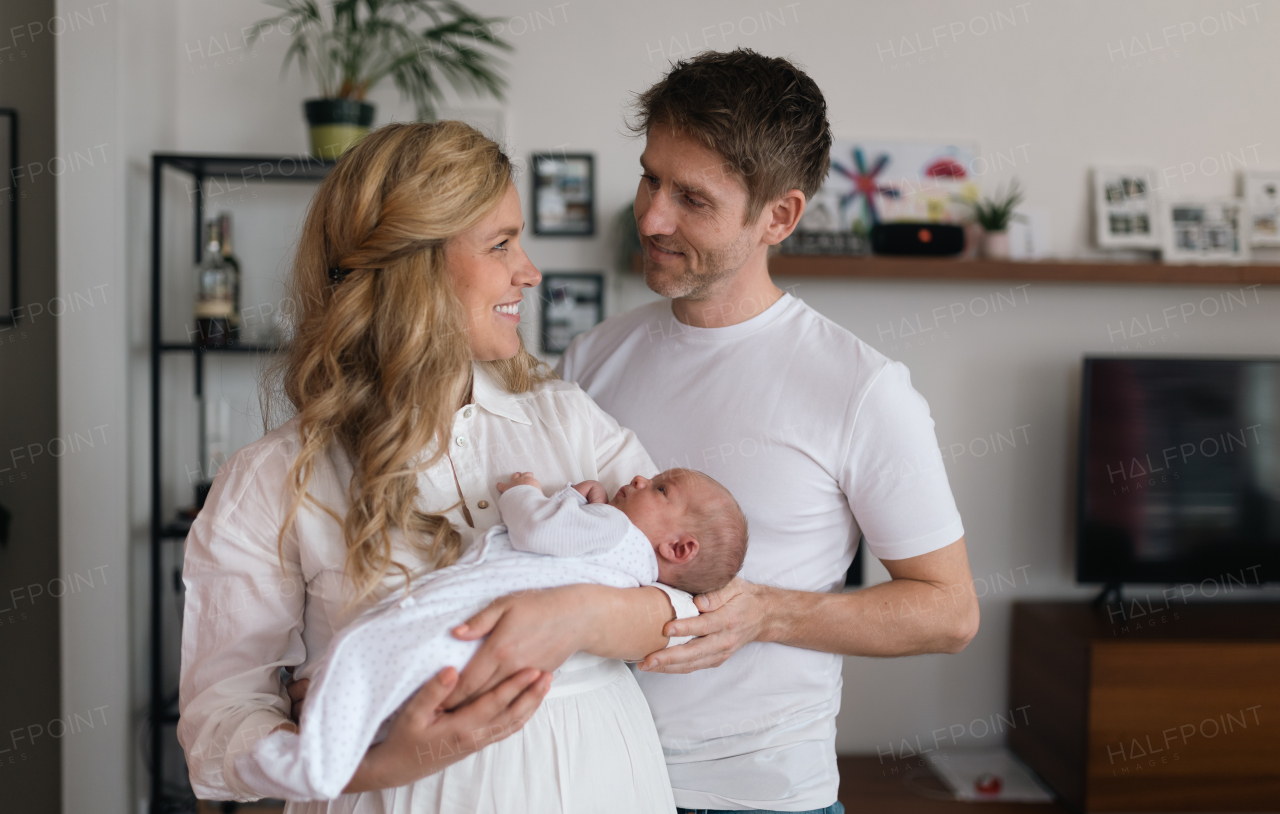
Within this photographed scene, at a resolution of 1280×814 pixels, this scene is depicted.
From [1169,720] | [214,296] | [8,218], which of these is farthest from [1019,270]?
[8,218]

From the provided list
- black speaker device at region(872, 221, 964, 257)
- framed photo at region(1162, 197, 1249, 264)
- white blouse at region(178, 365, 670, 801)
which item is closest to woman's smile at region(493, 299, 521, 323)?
white blouse at region(178, 365, 670, 801)

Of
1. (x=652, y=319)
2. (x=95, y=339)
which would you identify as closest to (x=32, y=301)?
(x=95, y=339)

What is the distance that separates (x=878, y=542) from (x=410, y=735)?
0.77 m

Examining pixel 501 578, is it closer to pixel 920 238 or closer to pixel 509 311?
pixel 509 311

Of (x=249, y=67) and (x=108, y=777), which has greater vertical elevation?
(x=249, y=67)

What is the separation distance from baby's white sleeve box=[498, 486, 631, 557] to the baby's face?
8cm

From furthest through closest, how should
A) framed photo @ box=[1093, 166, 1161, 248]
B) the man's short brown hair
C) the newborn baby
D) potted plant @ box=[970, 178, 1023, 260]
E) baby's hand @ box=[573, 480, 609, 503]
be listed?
framed photo @ box=[1093, 166, 1161, 248] → potted plant @ box=[970, 178, 1023, 260] → the man's short brown hair → baby's hand @ box=[573, 480, 609, 503] → the newborn baby

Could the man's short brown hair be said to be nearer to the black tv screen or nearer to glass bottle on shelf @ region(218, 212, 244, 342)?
glass bottle on shelf @ region(218, 212, 244, 342)

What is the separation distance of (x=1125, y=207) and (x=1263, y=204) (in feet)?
1.69

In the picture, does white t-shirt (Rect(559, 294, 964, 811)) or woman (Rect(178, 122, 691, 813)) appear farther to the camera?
white t-shirt (Rect(559, 294, 964, 811))

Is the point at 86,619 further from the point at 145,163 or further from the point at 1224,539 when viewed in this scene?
the point at 1224,539

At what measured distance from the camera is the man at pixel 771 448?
1351 millimetres

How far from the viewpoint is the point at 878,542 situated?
1.41 metres

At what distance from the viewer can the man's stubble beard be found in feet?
4.80
